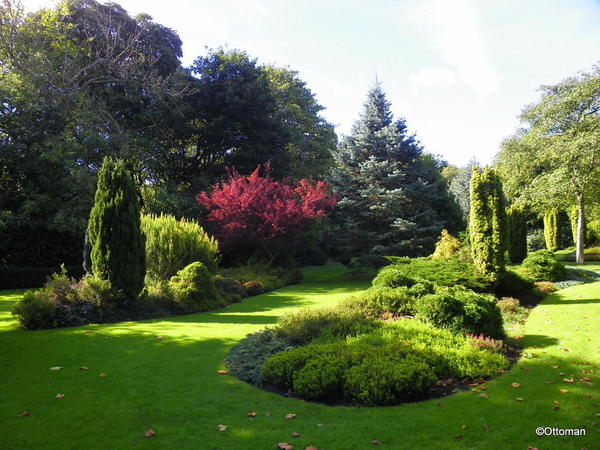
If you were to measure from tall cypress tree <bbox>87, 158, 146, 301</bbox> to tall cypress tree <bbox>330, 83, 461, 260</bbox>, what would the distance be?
36.1 feet

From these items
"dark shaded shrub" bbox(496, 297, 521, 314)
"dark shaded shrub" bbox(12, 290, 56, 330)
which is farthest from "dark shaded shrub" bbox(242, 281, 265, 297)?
"dark shaded shrub" bbox(496, 297, 521, 314)

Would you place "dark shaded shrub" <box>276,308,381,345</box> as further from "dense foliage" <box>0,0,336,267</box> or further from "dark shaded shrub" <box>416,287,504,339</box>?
"dense foliage" <box>0,0,336,267</box>

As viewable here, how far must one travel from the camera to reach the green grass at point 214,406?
12.4 feet

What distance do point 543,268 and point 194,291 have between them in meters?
11.2

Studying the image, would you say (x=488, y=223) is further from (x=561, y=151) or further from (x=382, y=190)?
(x=561, y=151)

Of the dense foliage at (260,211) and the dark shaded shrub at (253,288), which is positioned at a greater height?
the dense foliage at (260,211)

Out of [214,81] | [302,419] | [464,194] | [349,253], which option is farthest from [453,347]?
[464,194]

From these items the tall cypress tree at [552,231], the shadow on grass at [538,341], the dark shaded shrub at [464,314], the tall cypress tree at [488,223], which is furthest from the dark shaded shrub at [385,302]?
the tall cypress tree at [552,231]

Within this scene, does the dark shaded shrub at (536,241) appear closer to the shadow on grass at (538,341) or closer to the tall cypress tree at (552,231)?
the tall cypress tree at (552,231)

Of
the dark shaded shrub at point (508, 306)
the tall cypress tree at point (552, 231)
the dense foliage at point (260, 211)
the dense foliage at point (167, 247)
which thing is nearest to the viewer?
the dark shaded shrub at point (508, 306)

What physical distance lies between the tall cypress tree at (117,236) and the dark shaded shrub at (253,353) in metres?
4.08

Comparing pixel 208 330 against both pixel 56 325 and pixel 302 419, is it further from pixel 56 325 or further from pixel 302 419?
pixel 302 419

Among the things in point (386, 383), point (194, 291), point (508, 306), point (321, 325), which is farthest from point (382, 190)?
point (386, 383)

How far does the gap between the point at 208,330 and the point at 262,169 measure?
1500 cm
